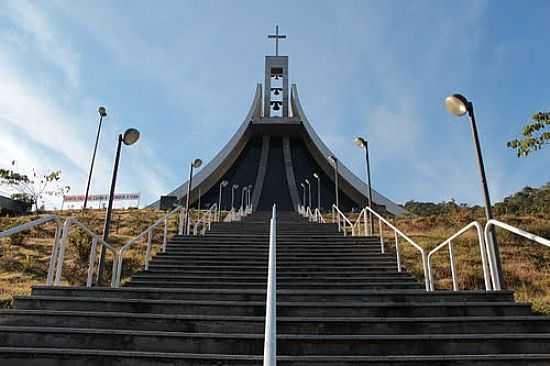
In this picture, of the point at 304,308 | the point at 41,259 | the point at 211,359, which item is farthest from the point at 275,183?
the point at 211,359

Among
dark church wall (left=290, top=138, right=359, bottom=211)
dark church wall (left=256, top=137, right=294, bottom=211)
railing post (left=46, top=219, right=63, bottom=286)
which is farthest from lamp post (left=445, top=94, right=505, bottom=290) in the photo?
dark church wall (left=256, top=137, right=294, bottom=211)

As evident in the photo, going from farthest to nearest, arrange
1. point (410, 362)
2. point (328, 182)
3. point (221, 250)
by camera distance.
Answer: point (328, 182) → point (221, 250) → point (410, 362)

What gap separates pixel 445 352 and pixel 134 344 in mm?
2103

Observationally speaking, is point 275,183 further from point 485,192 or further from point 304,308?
point 304,308

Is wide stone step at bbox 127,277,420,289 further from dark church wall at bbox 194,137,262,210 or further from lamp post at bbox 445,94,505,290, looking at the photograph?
dark church wall at bbox 194,137,262,210

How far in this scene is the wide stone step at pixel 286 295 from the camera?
3455mm

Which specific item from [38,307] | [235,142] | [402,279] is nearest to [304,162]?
[235,142]

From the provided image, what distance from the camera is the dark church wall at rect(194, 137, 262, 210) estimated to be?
24547 millimetres

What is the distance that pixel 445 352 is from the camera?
102 inches

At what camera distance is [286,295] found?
3.50 meters

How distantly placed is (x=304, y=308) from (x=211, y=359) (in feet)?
3.42

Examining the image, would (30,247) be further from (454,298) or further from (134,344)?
(454,298)

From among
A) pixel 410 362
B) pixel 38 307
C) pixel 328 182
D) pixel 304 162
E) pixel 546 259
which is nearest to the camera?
pixel 410 362

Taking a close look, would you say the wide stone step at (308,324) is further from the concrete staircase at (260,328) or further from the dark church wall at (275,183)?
the dark church wall at (275,183)
